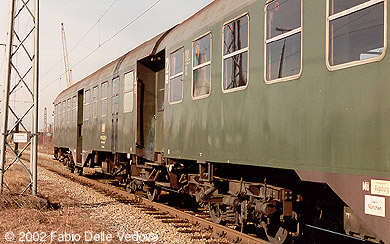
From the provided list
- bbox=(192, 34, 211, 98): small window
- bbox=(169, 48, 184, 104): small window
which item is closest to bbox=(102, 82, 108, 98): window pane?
bbox=(169, 48, 184, 104): small window

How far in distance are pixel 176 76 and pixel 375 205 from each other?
607 centimetres

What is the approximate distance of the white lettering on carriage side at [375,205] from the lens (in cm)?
418

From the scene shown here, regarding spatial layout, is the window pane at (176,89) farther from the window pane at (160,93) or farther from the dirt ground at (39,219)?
the dirt ground at (39,219)

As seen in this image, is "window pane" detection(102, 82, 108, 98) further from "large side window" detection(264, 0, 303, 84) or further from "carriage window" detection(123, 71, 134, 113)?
"large side window" detection(264, 0, 303, 84)

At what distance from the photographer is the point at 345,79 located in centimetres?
467

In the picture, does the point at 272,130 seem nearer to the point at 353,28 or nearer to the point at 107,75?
the point at 353,28

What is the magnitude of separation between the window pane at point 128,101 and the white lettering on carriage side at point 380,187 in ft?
29.8

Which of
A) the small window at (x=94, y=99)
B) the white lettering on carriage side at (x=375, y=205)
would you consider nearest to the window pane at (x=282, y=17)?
the white lettering on carriage side at (x=375, y=205)

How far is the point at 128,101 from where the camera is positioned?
12945 mm

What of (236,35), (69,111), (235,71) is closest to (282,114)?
(235,71)

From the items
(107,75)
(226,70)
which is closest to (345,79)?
(226,70)

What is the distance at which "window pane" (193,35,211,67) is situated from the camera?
26.7 feet

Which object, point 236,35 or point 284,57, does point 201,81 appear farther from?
point 284,57

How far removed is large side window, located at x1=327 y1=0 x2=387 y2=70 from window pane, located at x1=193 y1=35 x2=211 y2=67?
342 cm
